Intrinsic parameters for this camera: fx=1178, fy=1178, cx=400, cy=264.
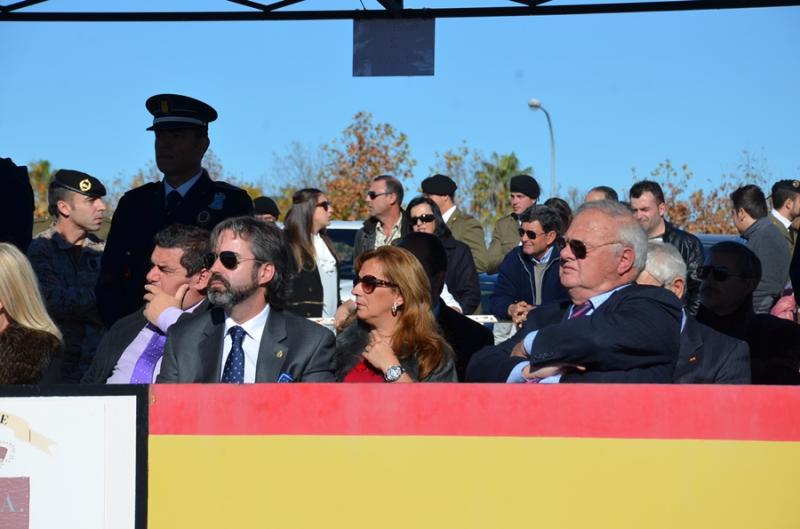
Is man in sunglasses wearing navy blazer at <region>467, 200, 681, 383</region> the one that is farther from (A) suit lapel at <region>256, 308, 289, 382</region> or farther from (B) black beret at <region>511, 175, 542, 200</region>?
(B) black beret at <region>511, 175, 542, 200</region>

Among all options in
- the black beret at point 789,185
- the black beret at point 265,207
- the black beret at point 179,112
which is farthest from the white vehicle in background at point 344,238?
the black beret at point 179,112

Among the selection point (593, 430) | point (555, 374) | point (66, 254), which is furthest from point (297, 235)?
point (593, 430)

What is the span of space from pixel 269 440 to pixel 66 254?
4.12m

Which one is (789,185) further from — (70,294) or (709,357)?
(70,294)

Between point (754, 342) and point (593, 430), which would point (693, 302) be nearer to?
point (754, 342)

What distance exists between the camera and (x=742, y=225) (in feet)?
27.3

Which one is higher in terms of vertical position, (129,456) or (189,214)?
(189,214)

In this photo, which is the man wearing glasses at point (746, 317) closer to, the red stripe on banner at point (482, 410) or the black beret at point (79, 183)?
the red stripe on banner at point (482, 410)

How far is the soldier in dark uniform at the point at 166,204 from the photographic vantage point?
570cm

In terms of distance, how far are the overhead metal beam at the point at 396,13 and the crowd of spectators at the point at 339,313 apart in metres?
1.12

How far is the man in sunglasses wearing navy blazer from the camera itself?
3.92 m

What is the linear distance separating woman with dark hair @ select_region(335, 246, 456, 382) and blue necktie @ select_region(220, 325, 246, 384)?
555 mm

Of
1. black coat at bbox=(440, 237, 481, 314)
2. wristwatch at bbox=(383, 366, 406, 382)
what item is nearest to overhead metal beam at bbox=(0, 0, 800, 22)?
black coat at bbox=(440, 237, 481, 314)

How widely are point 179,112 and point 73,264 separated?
6.40ft
